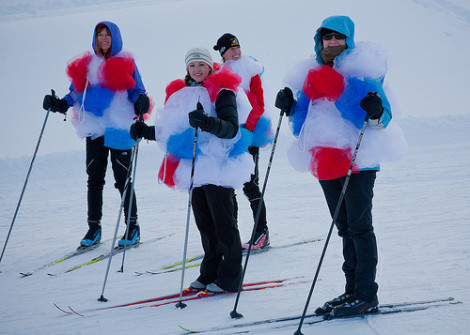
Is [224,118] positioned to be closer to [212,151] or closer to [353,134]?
[212,151]

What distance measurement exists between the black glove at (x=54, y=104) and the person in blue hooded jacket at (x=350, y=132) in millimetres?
2641

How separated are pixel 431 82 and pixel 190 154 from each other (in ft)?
56.6

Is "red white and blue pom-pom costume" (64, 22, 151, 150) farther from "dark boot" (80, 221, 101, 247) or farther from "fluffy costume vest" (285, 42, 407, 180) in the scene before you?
"fluffy costume vest" (285, 42, 407, 180)

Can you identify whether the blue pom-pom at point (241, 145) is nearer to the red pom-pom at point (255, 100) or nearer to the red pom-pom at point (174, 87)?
the red pom-pom at point (174, 87)

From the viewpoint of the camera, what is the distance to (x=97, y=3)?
26.1 meters

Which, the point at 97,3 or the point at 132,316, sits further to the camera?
the point at 97,3

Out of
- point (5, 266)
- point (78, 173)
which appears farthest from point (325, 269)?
point (78, 173)

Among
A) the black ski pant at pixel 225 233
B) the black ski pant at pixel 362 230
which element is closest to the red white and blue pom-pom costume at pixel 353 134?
the black ski pant at pixel 362 230

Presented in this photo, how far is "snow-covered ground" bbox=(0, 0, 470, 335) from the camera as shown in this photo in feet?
9.93

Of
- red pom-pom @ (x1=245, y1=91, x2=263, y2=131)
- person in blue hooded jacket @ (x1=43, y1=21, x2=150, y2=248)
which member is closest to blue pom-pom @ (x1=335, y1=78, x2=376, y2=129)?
red pom-pom @ (x1=245, y1=91, x2=263, y2=131)

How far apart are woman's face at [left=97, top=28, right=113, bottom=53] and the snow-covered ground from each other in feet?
1.16

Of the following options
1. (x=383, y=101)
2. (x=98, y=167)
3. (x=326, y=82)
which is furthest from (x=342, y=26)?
(x=98, y=167)

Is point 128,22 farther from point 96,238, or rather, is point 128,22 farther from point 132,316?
point 132,316

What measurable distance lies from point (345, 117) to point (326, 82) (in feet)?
0.74
